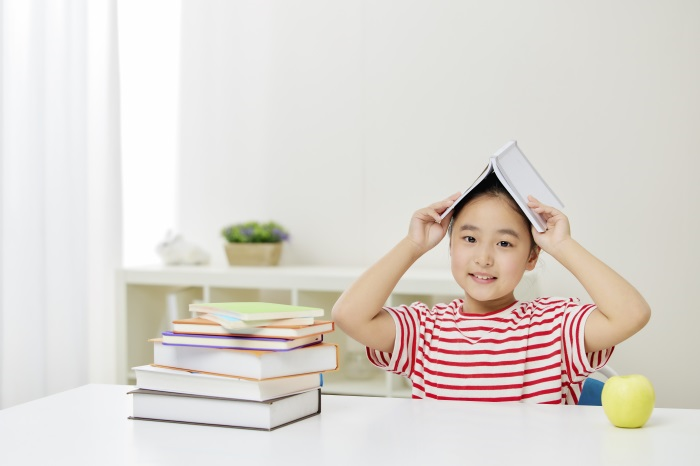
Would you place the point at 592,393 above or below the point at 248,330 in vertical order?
below

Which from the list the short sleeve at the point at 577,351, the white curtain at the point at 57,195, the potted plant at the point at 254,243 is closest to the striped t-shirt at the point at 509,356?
the short sleeve at the point at 577,351

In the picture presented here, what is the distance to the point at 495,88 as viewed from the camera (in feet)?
10.00

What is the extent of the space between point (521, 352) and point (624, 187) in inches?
64.5

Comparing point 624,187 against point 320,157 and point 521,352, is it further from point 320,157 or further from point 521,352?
point 521,352

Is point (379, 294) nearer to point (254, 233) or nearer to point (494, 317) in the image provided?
point (494, 317)

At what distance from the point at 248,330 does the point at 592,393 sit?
0.80 metres

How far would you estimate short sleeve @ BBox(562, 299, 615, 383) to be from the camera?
145 cm

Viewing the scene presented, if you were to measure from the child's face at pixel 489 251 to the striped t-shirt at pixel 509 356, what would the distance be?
0.06 m

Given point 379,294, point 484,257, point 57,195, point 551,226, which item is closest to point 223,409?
point 379,294

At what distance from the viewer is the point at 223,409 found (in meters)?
1.16

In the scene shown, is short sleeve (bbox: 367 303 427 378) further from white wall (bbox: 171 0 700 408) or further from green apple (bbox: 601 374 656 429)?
white wall (bbox: 171 0 700 408)

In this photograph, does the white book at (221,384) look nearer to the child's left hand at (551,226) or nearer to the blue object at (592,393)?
the child's left hand at (551,226)

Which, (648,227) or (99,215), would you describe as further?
(99,215)

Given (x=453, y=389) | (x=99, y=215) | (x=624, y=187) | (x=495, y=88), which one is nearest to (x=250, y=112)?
(x=99, y=215)
